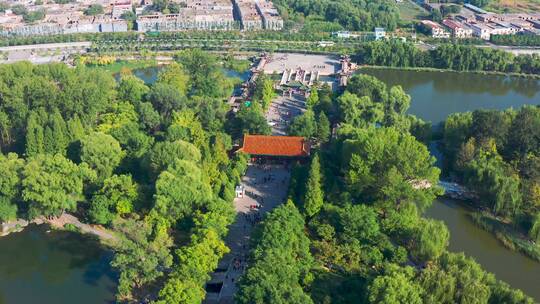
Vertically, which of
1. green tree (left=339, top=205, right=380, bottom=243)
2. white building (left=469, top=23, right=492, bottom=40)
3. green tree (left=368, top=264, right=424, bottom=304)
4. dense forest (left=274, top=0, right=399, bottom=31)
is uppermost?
dense forest (left=274, top=0, right=399, bottom=31)

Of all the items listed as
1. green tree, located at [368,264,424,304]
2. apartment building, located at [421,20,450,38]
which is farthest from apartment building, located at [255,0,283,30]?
green tree, located at [368,264,424,304]

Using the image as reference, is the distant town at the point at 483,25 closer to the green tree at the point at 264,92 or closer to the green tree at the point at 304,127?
the green tree at the point at 264,92

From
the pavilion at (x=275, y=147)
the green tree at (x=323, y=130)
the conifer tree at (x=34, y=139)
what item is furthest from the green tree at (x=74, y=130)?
the green tree at (x=323, y=130)

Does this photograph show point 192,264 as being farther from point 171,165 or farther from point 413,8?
point 413,8

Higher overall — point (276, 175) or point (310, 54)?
point (310, 54)

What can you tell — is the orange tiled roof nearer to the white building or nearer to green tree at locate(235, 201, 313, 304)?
green tree at locate(235, 201, 313, 304)

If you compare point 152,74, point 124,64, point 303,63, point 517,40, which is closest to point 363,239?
point 303,63

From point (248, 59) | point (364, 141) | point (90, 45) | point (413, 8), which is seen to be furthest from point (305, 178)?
point (413, 8)
